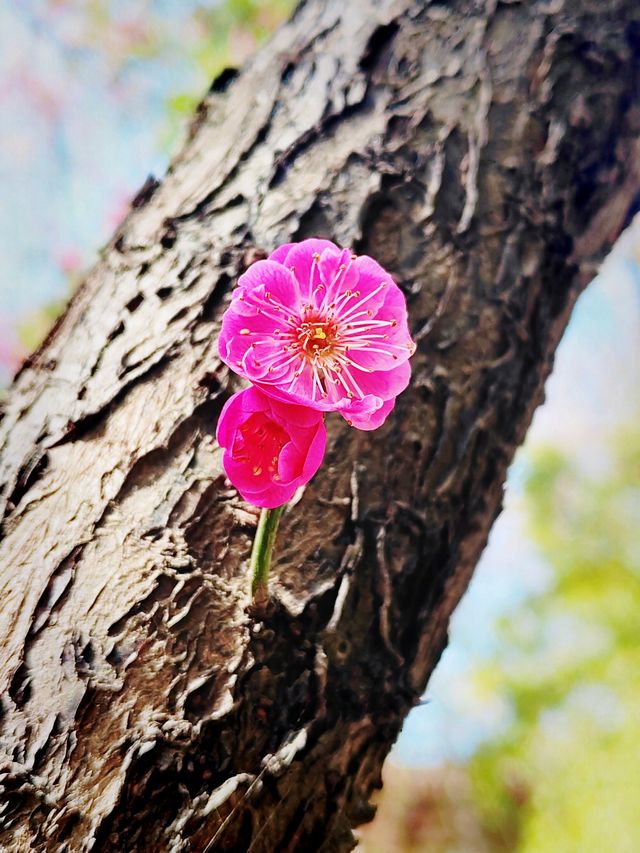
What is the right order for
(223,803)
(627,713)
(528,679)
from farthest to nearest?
(528,679)
(627,713)
(223,803)

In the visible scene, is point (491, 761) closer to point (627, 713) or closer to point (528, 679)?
point (528, 679)

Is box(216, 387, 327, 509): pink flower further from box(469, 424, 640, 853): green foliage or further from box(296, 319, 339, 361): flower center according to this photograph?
box(469, 424, 640, 853): green foliage

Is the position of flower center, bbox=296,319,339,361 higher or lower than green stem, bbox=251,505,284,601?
higher

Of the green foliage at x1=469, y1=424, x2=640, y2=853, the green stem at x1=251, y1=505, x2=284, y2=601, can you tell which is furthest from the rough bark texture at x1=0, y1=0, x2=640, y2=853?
the green foliage at x1=469, y1=424, x2=640, y2=853

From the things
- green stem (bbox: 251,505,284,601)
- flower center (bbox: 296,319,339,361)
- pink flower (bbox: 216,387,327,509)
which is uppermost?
flower center (bbox: 296,319,339,361)

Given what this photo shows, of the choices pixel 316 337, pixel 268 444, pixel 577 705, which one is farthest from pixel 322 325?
pixel 577 705

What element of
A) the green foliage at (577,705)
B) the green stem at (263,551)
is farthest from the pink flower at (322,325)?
the green foliage at (577,705)

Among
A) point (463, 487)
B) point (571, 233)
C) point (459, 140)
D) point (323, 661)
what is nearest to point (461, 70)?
point (459, 140)
